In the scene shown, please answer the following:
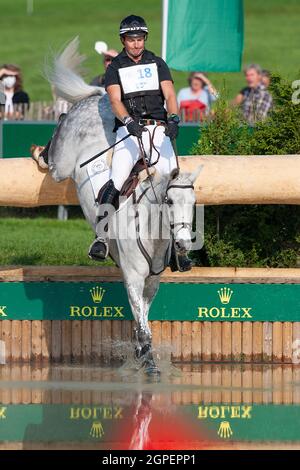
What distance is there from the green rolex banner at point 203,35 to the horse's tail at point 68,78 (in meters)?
3.64

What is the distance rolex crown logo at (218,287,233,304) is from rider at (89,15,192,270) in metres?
1.35

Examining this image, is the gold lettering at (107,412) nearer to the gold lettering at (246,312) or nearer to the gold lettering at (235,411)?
the gold lettering at (235,411)

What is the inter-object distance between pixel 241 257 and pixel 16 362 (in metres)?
2.42

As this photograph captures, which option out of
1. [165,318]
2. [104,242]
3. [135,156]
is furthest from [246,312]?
[135,156]

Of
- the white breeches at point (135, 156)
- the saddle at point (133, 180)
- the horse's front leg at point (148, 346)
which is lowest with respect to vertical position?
the horse's front leg at point (148, 346)

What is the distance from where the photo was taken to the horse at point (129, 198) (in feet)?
37.0

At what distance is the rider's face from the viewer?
12.1 meters

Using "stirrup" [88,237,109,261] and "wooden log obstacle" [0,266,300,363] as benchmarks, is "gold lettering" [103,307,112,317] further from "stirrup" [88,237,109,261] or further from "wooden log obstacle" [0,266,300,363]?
"stirrup" [88,237,109,261]

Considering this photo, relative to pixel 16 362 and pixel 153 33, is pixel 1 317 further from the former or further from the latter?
pixel 153 33

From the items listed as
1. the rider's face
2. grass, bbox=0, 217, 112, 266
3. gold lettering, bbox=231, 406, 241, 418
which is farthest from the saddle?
grass, bbox=0, 217, 112, 266

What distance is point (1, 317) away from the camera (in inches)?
502

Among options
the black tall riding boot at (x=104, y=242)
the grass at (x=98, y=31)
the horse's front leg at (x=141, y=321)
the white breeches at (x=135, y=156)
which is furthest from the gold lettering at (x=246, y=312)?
the grass at (x=98, y=31)

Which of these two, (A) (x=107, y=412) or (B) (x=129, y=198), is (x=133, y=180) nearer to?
(B) (x=129, y=198)
